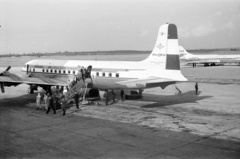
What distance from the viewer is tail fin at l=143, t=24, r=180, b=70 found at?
21.0 metres

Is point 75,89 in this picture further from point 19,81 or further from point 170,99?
point 170,99

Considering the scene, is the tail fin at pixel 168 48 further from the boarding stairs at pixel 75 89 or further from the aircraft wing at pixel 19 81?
the aircraft wing at pixel 19 81

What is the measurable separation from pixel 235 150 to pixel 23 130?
10.8 m

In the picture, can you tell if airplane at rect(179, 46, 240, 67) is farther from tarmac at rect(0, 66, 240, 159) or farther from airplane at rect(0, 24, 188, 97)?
airplane at rect(0, 24, 188, 97)

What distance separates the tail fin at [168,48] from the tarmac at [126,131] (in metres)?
3.49

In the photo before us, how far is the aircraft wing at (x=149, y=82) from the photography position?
19.5 meters

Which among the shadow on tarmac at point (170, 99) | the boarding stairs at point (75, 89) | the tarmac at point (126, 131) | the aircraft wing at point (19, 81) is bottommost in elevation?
the tarmac at point (126, 131)

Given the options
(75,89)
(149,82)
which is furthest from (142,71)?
(75,89)

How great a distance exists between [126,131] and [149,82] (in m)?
6.24

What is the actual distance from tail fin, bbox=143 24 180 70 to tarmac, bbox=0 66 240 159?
3.49 metres

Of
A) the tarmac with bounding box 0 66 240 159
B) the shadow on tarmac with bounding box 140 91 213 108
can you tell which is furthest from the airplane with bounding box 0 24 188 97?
the shadow on tarmac with bounding box 140 91 213 108

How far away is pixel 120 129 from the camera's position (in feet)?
48.3

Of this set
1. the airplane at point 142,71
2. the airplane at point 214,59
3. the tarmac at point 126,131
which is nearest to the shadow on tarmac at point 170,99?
the tarmac at point 126,131

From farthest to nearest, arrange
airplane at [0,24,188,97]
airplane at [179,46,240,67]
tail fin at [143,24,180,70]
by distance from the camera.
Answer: airplane at [179,46,240,67] → tail fin at [143,24,180,70] → airplane at [0,24,188,97]
